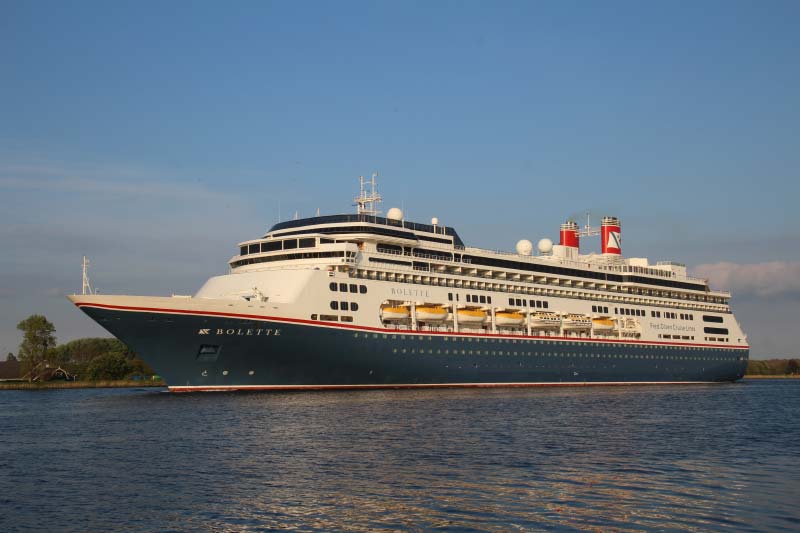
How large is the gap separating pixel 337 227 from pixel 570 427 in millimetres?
26622

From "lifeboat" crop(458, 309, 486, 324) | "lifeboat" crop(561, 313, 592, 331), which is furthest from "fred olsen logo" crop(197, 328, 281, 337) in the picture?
"lifeboat" crop(561, 313, 592, 331)

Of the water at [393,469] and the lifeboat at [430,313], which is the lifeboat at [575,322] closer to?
the lifeboat at [430,313]

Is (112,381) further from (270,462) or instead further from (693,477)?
(693,477)

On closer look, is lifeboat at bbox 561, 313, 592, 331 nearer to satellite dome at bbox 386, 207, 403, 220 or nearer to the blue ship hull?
the blue ship hull

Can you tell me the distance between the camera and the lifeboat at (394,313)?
53156 mm

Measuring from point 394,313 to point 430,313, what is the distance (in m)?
3.68

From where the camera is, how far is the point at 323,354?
1922 inches

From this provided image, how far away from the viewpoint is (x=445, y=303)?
58344 millimetres

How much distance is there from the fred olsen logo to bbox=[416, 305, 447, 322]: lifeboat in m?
12.6

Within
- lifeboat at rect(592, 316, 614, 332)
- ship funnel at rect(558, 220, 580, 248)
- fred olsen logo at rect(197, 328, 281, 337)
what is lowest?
fred olsen logo at rect(197, 328, 281, 337)

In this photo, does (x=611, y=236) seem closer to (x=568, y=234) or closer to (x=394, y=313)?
(x=568, y=234)

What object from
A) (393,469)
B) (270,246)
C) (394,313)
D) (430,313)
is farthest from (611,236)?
(393,469)

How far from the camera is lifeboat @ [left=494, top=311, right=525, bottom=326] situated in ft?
203

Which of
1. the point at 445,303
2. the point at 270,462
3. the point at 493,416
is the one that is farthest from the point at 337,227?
the point at 270,462
